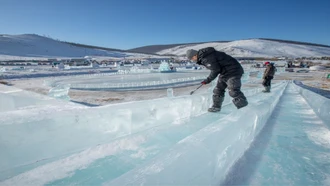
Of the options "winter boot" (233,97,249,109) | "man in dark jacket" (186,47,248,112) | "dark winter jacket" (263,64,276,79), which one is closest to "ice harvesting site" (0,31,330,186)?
"winter boot" (233,97,249,109)

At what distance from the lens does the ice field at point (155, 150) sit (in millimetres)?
1044

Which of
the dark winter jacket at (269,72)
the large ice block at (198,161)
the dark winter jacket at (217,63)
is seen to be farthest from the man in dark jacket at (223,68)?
the dark winter jacket at (269,72)

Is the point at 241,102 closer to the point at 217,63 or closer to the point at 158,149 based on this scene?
the point at 217,63

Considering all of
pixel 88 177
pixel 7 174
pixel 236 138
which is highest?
pixel 236 138

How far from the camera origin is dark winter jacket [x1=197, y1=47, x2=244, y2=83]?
2785mm

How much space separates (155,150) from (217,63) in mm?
1665

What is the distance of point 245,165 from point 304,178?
0.36 metres

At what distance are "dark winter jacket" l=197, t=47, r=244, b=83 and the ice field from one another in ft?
2.56

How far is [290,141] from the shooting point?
1935 mm

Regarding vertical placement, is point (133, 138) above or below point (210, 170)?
below

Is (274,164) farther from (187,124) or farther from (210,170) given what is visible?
(187,124)

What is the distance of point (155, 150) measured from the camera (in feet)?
5.66

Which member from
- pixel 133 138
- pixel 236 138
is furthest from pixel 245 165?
pixel 133 138

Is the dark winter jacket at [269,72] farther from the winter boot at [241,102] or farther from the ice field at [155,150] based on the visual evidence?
the winter boot at [241,102]
